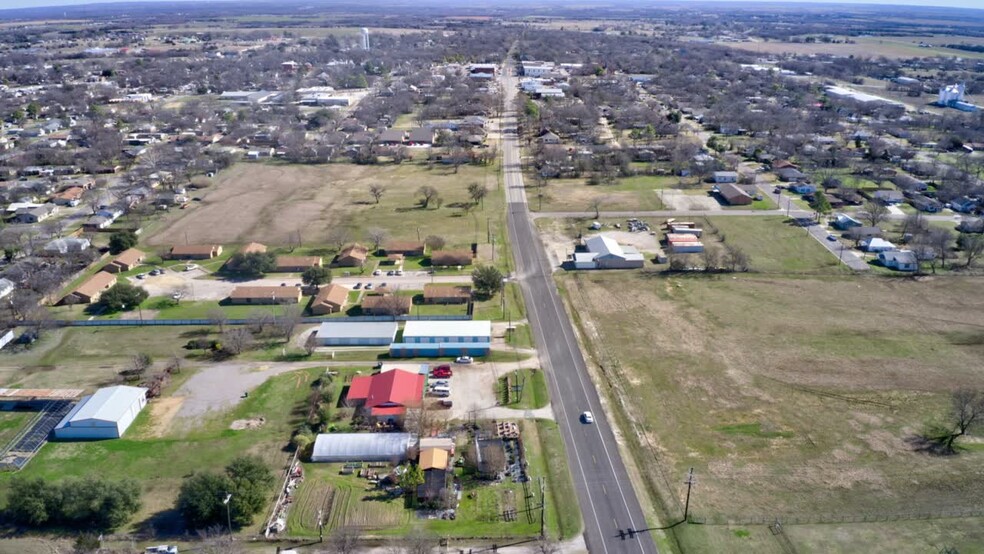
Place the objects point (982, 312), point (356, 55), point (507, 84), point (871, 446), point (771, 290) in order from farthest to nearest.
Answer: point (356, 55), point (507, 84), point (771, 290), point (982, 312), point (871, 446)

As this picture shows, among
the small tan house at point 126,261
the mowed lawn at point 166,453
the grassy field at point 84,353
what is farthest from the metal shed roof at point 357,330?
the small tan house at point 126,261

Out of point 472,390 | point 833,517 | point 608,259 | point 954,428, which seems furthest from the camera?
point 608,259

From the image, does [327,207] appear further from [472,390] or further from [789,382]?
[789,382]

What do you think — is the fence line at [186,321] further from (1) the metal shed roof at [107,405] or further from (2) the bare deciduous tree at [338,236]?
(2) the bare deciduous tree at [338,236]

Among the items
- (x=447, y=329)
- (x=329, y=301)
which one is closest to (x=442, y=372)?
(x=447, y=329)

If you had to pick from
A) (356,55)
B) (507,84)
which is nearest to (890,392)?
(507,84)

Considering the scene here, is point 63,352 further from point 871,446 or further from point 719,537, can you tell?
point 871,446
